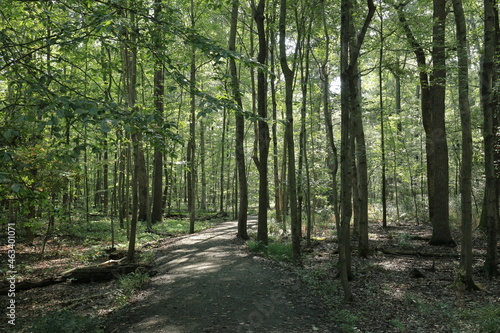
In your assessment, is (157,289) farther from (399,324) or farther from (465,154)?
(465,154)

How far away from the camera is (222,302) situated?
623 cm

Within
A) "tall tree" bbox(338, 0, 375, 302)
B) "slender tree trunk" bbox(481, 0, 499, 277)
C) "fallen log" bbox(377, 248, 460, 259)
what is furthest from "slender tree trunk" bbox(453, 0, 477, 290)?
"fallen log" bbox(377, 248, 460, 259)

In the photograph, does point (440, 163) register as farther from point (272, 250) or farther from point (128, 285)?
point (128, 285)

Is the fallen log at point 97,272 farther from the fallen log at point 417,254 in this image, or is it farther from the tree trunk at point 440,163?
the tree trunk at point 440,163

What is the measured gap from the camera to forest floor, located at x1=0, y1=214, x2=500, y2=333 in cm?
545

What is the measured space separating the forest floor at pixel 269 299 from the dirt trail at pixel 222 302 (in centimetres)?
2

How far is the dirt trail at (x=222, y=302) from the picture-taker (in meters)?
5.28

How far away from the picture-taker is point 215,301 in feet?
20.6

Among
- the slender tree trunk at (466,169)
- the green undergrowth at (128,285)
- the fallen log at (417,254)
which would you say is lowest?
the fallen log at (417,254)

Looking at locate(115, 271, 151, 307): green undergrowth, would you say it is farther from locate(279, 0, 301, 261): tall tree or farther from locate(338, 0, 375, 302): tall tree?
locate(338, 0, 375, 302): tall tree

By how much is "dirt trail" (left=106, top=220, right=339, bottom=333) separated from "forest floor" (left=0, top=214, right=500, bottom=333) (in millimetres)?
19

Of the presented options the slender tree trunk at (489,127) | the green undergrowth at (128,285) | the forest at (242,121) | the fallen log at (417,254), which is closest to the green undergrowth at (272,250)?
the forest at (242,121)

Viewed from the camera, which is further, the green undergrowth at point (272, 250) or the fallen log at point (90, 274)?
the green undergrowth at point (272, 250)

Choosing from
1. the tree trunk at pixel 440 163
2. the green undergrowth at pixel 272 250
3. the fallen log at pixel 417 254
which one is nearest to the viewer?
the green undergrowth at pixel 272 250
